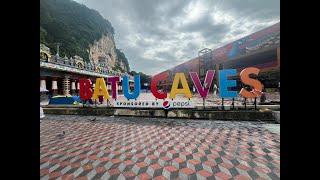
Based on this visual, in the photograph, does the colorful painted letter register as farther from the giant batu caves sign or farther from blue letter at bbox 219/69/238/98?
blue letter at bbox 219/69/238/98

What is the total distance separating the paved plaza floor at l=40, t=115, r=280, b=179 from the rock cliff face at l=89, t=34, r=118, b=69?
2947 inches

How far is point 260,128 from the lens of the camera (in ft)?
24.2

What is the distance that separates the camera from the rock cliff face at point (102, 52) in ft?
258

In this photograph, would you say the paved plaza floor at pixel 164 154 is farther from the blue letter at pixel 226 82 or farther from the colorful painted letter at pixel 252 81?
the blue letter at pixel 226 82

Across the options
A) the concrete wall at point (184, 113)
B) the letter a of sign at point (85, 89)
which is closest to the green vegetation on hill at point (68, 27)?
the letter a of sign at point (85, 89)

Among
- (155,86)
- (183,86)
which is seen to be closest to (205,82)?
(183,86)

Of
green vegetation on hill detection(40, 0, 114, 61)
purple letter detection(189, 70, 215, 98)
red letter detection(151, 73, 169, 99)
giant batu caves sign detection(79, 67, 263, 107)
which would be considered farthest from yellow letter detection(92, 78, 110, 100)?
green vegetation on hill detection(40, 0, 114, 61)

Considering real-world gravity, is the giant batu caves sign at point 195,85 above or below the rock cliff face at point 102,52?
below

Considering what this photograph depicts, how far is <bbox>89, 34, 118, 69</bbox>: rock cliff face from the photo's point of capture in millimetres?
78688

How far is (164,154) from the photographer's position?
4.88m

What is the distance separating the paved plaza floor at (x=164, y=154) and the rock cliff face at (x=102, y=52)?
74865mm
